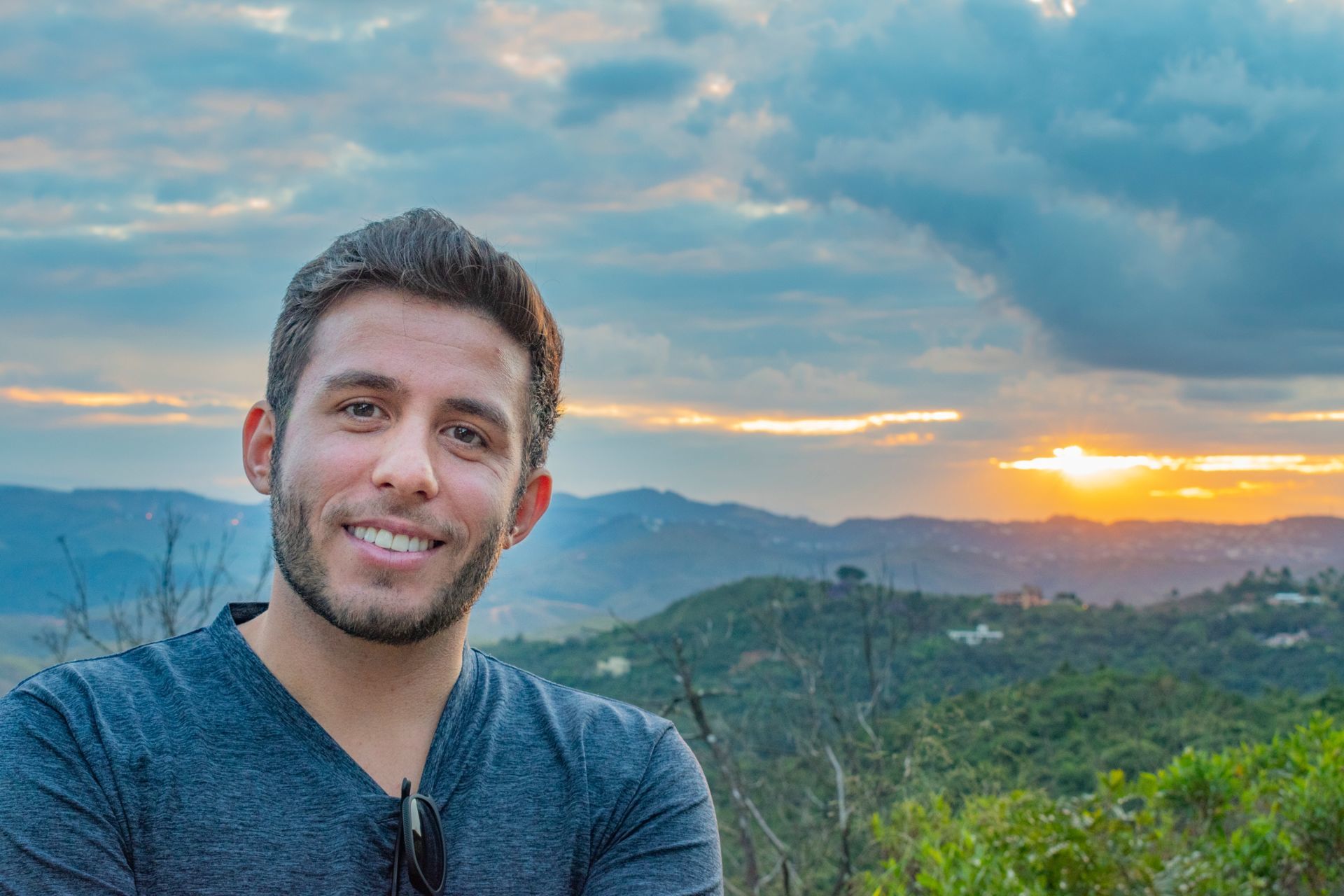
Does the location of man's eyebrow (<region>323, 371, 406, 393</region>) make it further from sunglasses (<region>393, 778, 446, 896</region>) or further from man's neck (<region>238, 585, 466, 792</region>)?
sunglasses (<region>393, 778, 446, 896</region>)

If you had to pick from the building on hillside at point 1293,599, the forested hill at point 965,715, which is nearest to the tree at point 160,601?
the forested hill at point 965,715

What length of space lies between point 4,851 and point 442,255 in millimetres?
941

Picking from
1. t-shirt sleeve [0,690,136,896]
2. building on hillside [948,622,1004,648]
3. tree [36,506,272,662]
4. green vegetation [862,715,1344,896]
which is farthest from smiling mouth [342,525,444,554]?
building on hillside [948,622,1004,648]

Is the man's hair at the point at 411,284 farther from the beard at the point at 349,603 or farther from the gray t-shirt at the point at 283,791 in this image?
the gray t-shirt at the point at 283,791

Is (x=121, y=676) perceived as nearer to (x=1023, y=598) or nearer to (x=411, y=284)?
(x=411, y=284)

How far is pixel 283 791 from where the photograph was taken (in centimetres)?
144

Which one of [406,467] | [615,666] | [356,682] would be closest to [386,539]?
[406,467]

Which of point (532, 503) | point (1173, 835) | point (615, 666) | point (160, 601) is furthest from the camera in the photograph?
point (615, 666)

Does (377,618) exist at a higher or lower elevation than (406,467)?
lower

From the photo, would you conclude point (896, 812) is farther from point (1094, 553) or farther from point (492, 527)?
point (1094, 553)

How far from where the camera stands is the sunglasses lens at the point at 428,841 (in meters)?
1.45

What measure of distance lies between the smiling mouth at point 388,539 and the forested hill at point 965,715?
2509 mm

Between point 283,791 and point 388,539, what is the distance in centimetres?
Result: 35

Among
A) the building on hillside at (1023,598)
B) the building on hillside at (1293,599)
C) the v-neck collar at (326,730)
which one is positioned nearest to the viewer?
the v-neck collar at (326,730)
